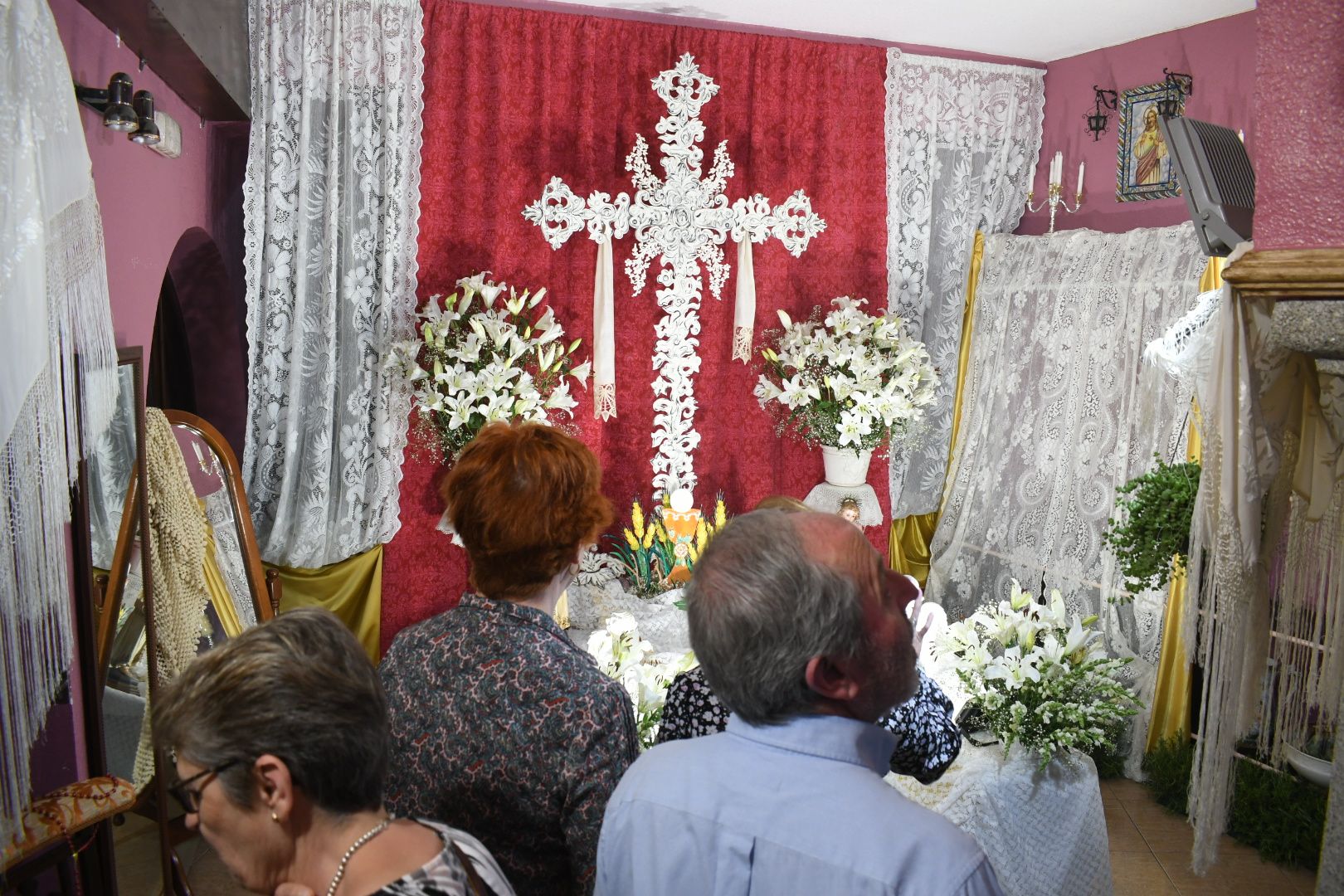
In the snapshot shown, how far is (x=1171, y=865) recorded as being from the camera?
3.41 m

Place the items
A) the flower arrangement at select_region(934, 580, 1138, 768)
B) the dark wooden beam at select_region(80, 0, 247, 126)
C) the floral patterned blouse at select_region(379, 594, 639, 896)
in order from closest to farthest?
the floral patterned blouse at select_region(379, 594, 639, 896), the flower arrangement at select_region(934, 580, 1138, 768), the dark wooden beam at select_region(80, 0, 247, 126)

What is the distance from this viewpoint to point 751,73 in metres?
4.59

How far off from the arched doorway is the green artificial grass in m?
3.92

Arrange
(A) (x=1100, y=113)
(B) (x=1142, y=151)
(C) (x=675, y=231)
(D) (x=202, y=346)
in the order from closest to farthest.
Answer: (D) (x=202, y=346) → (B) (x=1142, y=151) → (C) (x=675, y=231) → (A) (x=1100, y=113)

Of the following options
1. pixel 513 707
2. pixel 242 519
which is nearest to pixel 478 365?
pixel 242 519

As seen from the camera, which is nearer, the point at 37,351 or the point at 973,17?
the point at 37,351

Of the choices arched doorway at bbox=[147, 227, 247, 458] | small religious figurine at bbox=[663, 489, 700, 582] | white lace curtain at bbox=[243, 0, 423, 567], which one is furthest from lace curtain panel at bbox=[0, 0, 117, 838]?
small religious figurine at bbox=[663, 489, 700, 582]

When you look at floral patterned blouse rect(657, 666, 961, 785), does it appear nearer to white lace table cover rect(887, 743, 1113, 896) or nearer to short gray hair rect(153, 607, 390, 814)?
short gray hair rect(153, 607, 390, 814)

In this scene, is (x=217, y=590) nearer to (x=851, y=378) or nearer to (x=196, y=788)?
(x=196, y=788)

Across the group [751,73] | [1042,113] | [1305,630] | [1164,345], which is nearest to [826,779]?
[1305,630]

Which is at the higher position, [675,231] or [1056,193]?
[1056,193]

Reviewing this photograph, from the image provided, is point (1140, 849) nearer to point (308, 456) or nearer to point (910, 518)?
point (910, 518)

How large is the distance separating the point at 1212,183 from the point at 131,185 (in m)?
2.77

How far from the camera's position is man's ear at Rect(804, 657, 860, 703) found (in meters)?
1.14
